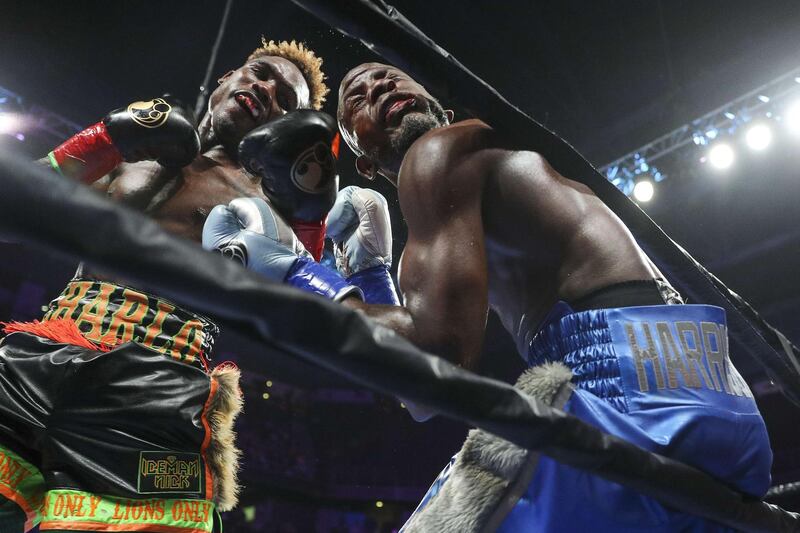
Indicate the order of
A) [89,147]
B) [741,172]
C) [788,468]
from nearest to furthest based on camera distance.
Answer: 1. [89,147]
2. [741,172]
3. [788,468]

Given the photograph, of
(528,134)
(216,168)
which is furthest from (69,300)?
(528,134)

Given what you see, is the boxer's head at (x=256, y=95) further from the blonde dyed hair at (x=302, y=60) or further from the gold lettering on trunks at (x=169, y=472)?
the gold lettering on trunks at (x=169, y=472)

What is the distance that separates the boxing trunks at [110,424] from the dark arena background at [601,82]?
7.40 feet

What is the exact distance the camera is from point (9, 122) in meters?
Answer: 4.74

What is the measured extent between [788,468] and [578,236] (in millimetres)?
7129

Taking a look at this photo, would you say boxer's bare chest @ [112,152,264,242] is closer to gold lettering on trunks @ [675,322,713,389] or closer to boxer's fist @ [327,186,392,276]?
boxer's fist @ [327,186,392,276]

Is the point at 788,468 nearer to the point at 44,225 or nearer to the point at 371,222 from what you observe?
the point at 371,222

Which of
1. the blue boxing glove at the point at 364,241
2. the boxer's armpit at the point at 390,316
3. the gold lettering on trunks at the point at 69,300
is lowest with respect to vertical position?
the boxer's armpit at the point at 390,316

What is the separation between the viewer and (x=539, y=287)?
4.42 ft

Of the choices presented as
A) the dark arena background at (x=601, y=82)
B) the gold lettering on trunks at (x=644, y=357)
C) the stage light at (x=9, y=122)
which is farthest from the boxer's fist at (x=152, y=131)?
the stage light at (x=9, y=122)

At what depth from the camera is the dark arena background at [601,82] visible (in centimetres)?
Result: 443

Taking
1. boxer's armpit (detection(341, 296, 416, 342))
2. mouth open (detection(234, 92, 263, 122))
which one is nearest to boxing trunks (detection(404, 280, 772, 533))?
boxer's armpit (detection(341, 296, 416, 342))

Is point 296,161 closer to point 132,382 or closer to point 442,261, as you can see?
point 442,261

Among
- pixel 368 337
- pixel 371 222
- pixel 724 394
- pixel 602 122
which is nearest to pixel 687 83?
pixel 602 122
